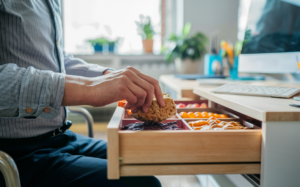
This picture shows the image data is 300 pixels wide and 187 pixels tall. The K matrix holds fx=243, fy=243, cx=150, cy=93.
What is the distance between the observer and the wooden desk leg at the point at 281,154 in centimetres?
53

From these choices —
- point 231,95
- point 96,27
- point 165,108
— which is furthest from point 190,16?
Result: point 165,108

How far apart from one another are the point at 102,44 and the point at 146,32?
618 mm

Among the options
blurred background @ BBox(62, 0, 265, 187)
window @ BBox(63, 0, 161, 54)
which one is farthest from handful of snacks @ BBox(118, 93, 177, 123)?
window @ BBox(63, 0, 161, 54)

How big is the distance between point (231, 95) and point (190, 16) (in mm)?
2322

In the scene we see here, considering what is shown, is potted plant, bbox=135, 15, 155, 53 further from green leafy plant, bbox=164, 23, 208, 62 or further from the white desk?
the white desk

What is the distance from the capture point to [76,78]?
23.5 inches

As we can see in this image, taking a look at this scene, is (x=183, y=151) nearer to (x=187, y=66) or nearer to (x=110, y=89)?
(x=110, y=89)

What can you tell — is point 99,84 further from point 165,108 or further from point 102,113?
point 102,113

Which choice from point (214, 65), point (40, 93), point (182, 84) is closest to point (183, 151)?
point (40, 93)

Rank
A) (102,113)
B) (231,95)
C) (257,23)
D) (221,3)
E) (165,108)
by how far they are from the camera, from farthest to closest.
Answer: (102,113), (221,3), (257,23), (231,95), (165,108)

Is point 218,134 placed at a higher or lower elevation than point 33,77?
lower

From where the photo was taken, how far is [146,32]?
3.27 m

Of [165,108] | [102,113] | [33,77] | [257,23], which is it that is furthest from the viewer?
[102,113]

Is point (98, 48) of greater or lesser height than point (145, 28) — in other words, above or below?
below
